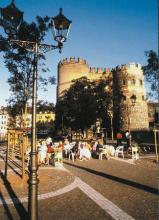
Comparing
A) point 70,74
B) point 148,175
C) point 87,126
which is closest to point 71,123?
point 87,126

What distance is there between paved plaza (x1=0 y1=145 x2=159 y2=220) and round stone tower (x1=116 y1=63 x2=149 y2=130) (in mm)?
40497

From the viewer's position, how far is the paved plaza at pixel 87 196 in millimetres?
6332

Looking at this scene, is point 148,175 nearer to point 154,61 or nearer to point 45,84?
point 45,84

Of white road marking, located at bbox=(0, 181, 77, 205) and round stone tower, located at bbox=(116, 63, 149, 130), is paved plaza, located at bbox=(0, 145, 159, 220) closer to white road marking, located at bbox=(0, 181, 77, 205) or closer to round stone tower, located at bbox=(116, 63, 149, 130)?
white road marking, located at bbox=(0, 181, 77, 205)

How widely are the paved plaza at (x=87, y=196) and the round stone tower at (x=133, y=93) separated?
133ft

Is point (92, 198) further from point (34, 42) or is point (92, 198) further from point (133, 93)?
point (133, 93)

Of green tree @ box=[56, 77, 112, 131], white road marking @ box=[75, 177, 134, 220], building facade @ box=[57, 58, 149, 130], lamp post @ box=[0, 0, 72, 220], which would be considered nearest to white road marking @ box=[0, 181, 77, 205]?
white road marking @ box=[75, 177, 134, 220]

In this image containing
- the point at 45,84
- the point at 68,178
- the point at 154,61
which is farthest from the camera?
the point at 154,61

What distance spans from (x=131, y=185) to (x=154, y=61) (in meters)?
29.9

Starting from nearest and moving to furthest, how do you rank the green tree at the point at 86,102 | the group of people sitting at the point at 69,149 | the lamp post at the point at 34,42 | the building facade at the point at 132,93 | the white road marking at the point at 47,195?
the lamp post at the point at 34,42, the white road marking at the point at 47,195, the group of people sitting at the point at 69,149, the green tree at the point at 86,102, the building facade at the point at 132,93

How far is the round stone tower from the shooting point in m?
51.5

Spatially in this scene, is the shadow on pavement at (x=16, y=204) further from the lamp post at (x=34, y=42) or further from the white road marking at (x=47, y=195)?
the lamp post at (x=34, y=42)

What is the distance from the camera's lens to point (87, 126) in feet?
158

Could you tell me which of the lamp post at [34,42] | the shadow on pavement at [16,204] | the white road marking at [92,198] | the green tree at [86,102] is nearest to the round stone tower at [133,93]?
the green tree at [86,102]
